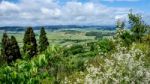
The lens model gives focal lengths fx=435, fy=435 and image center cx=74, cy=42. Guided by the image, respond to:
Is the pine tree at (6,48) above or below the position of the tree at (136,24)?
below

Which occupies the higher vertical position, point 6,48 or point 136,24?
point 136,24

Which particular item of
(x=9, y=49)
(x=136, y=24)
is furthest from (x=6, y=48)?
(x=136, y=24)

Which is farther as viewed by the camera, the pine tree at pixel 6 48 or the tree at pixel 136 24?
the pine tree at pixel 6 48

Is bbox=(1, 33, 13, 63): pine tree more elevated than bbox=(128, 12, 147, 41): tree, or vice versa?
bbox=(128, 12, 147, 41): tree

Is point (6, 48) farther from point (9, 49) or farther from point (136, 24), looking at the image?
point (136, 24)

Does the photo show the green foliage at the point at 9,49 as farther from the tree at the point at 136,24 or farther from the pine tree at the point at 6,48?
the tree at the point at 136,24

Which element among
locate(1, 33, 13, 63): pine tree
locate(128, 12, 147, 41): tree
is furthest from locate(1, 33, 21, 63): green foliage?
locate(128, 12, 147, 41): tree

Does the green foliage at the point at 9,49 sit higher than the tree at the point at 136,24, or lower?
lower

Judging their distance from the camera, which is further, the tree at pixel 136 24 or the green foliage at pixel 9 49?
the green foliage at pixel 9 49

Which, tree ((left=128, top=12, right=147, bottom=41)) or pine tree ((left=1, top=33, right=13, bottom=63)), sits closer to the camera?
tree ((left=128, top=12, right=147, bottom=41))

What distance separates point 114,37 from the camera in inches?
1040

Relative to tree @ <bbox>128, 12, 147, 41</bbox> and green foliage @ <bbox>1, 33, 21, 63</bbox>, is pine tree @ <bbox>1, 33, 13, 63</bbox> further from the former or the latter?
tree @ <bbox>128, 12, 147, 41</bbox>

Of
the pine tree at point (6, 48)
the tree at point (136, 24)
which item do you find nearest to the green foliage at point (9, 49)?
the pine tree at point (6, 48)

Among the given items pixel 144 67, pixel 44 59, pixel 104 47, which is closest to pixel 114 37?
pixel 104 47
